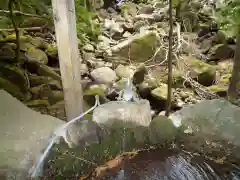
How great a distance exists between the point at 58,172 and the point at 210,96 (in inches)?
106

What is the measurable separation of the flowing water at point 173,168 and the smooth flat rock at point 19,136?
1.65ft

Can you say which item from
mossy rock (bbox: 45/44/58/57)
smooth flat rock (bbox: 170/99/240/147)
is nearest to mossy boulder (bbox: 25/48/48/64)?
mossy rock (bbox: 45/44/58/57)

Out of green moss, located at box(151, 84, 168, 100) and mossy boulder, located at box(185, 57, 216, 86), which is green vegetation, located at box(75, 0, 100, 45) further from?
mossy boulder, located at box(185, 57, 216, 86)

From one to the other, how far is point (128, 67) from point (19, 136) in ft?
10.9

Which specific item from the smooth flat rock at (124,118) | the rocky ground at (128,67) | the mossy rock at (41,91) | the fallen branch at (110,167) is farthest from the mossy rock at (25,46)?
the fallen branch at (110,167)

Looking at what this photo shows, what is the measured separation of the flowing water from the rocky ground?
143 centimetres

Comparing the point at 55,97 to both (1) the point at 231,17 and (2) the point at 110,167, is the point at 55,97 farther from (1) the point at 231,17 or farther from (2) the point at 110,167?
(1) the point at 231,17

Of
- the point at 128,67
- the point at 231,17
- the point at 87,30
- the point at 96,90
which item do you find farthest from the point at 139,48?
the point at 231,17

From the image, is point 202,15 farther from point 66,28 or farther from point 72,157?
point 72,157

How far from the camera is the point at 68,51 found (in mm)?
2227

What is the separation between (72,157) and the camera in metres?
1.95

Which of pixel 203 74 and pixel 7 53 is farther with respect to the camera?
pixel 203 74

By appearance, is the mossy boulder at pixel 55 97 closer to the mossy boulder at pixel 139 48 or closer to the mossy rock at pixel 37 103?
the mossy rock at pixel 37 103

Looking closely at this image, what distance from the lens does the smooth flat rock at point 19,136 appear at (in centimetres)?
182
